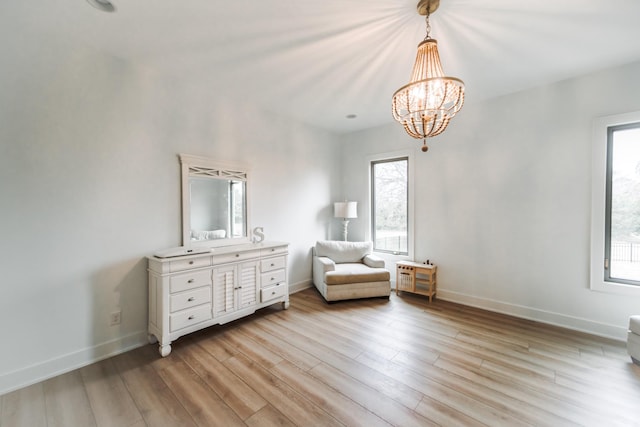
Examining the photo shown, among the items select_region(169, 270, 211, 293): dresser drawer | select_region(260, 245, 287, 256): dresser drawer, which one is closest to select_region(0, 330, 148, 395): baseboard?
select_region(169, 270, 211, 293): dresser drawer

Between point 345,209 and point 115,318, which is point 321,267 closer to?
point 345,209

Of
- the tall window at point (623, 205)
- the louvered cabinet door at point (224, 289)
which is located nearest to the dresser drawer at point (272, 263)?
the louvered cabinet door at point (224, 289)

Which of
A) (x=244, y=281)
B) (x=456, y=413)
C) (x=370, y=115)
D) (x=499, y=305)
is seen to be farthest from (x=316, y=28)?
(x=499, y=305)

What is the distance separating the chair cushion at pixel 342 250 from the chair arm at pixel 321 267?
0.37ft

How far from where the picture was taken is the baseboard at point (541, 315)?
100.0 inches

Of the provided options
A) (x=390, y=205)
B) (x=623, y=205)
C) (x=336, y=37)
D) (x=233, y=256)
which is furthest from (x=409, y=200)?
(x=233, y=256)

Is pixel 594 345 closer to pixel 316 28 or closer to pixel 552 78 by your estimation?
pixel 552 78

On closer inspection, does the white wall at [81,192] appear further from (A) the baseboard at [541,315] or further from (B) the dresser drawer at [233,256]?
(A) the baseboard at [541,315]

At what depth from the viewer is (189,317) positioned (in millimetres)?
2420

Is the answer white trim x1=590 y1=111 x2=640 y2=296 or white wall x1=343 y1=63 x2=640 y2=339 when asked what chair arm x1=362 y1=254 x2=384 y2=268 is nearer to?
white wall x1=343 y1=63 x2=640 y2=339

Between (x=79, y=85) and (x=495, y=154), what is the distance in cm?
449

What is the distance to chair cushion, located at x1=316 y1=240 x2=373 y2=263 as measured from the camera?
4082 mm

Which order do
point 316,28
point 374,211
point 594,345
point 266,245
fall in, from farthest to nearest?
point 374,211 → point 266,245 → point 594,345 → point 316,28

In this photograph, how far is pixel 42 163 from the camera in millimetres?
1989
